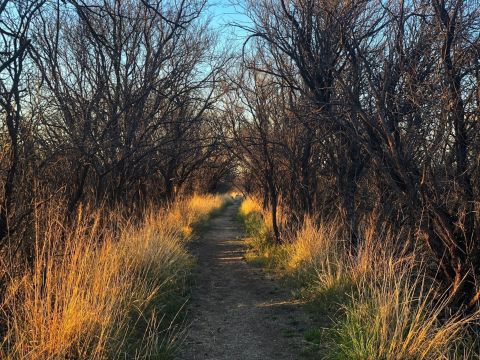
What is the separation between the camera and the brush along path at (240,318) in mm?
4895

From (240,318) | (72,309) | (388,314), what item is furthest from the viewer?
(240,318)

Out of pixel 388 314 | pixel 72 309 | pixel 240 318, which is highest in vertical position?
pixel 72 309

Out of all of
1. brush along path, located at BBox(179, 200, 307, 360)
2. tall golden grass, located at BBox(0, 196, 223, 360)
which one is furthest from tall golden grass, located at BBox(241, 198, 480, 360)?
tall golden grass, located at BBox(0, 196, 223, 360)

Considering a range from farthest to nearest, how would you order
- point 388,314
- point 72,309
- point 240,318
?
point 240,318 < point 388,314 < point 72,309

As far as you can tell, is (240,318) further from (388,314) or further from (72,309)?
(72,309)

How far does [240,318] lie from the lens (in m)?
6.13

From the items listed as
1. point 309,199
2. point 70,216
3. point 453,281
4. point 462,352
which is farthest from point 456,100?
point 309,199

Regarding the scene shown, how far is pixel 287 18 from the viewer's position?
7.41 meters

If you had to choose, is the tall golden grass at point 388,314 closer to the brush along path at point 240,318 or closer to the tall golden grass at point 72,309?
the brush along path at point 240,318

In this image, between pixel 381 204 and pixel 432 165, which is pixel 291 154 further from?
pixel 432 165

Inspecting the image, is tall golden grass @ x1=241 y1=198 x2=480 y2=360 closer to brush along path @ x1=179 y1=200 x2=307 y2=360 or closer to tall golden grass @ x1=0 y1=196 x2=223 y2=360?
brush along path @ x1=179 y1=200 x2=307 y2=360

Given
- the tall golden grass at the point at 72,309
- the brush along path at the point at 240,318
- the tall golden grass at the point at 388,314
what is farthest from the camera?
the brush along path at the point at 240,318

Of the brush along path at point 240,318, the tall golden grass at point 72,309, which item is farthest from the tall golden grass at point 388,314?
the tall golden grass at point 72,309

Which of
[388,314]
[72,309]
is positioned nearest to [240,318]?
[388,314]
